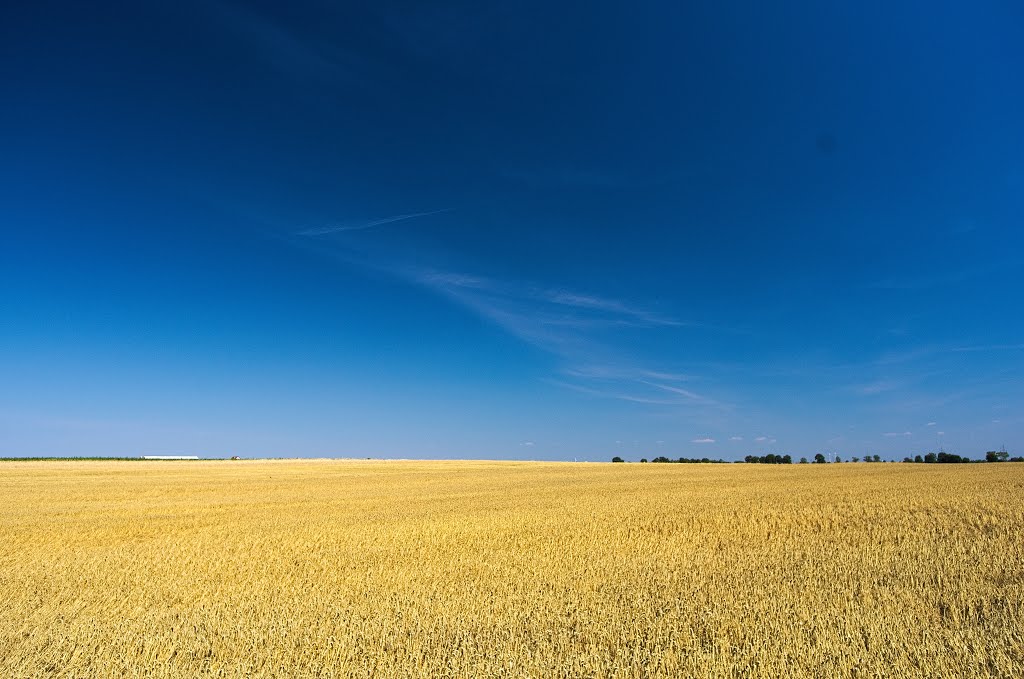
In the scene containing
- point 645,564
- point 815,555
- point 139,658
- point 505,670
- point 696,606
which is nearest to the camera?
point 505,670

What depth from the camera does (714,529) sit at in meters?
12.8

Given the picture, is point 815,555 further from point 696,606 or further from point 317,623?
point 317,623

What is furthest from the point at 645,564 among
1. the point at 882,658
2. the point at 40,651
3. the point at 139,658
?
the point at 40,651

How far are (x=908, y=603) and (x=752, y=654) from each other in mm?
3323

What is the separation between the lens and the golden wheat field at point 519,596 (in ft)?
17.9

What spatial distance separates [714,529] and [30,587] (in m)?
12.9

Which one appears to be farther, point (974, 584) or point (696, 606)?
point (974, 584)

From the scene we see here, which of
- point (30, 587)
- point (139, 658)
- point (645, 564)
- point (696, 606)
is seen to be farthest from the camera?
point (645, 564)

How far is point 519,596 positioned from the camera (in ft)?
24.2

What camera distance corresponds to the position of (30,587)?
812cm

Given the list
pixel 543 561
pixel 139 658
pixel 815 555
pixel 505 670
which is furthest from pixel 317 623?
pixel 815 555

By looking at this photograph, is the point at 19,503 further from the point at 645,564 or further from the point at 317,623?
the point at 645,564

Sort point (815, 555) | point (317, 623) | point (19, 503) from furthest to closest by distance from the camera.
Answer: point (19, 503) → point (815, 555) → point (317, 623)

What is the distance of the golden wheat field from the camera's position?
5461 mm
